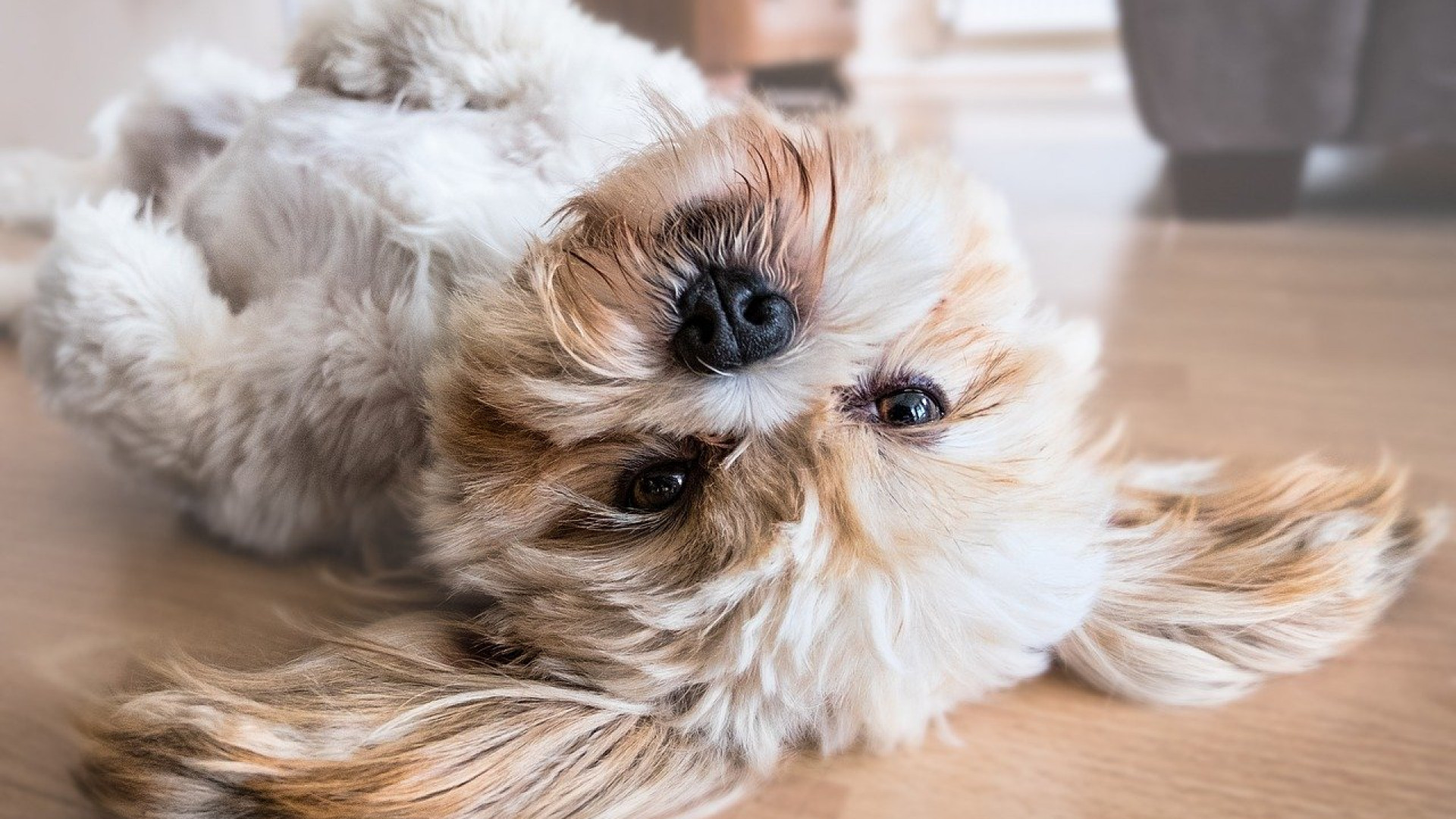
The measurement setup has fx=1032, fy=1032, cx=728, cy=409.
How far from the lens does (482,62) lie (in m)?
1.44

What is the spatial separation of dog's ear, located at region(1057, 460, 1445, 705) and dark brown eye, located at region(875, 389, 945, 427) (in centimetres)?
30

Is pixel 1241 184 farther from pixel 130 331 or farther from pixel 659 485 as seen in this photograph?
pixel 130 331

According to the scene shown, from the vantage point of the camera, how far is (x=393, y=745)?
90cm

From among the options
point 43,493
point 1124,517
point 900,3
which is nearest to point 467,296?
point 1124,517

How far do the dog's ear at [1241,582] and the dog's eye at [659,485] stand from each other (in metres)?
0.49

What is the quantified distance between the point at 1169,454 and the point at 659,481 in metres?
1.09

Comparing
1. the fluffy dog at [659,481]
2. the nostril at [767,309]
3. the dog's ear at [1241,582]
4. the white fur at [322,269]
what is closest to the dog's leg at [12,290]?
the white fur at [322,269]

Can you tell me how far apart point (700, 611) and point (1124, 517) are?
1.79 feet

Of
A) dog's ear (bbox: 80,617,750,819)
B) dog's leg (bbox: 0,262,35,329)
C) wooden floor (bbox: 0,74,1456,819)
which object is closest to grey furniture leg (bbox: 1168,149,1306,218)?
wooden floor (bbox: 0,74,1456,819)

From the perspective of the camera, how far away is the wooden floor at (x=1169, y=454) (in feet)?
3.70

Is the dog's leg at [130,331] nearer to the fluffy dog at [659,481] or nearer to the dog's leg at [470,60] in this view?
the fluffy dog at [659,481]

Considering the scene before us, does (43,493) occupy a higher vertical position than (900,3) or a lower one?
lower

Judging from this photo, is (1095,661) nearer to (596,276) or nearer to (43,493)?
(596,276)

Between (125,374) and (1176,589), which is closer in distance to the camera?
(1176,589)
